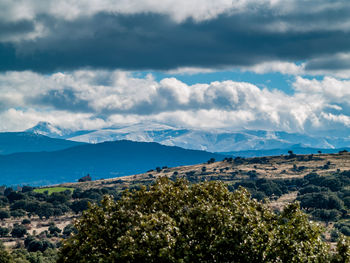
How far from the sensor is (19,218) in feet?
621

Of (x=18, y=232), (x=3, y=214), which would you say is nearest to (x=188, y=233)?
(x=18, y=232)

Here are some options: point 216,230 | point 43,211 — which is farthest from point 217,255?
point 43,211

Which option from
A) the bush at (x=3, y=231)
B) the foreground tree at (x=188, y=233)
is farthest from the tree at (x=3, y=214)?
the foreground tree at (x=188, y=233)

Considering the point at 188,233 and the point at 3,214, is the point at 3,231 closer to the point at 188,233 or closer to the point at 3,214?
the point at 3,214

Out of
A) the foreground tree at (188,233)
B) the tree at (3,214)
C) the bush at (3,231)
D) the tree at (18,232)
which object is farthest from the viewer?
the tree at (3,214)

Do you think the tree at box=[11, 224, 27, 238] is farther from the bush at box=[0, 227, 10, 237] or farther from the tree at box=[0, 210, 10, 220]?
the tree at box=[0, 210, 10, 220]

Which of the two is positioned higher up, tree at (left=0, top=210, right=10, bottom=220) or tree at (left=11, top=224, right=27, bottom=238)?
tree at (left=0, top=210, right=10, bottom=220)

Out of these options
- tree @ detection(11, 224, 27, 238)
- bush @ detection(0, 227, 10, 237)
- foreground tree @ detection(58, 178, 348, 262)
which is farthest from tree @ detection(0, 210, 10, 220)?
foreground tree @ detection(58, 178, 348, 262)

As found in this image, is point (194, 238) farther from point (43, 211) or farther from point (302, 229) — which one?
point (43, 211)

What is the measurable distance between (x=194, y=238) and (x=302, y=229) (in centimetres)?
1100

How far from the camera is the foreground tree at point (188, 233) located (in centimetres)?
3588

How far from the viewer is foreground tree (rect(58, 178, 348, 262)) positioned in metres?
35.9

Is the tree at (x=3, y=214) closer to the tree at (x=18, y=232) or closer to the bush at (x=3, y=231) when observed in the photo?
the bush at (x=3, y=231)

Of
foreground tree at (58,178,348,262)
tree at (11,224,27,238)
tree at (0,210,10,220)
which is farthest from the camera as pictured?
tree at (0,210,10,220)
